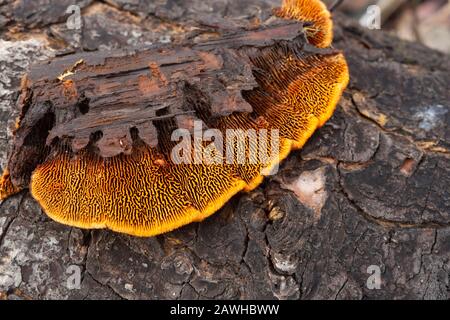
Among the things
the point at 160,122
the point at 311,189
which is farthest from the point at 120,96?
the point at 311,189

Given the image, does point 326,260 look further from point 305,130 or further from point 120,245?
point 120,245

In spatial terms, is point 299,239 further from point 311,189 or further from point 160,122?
point 160,122

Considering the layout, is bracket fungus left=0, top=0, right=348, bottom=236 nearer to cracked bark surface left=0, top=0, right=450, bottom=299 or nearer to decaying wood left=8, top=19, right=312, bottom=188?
decaying wood left=8, top=19, right=312, bottom=188

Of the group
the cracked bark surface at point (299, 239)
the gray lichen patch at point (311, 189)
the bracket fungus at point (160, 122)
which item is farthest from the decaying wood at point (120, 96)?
the gray lichen patch at point (311, 189)

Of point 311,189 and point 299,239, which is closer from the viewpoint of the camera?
point 299,239

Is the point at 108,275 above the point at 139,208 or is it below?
below

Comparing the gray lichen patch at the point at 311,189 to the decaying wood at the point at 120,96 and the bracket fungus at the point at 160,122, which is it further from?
the decaying wood at the point at 120,96
